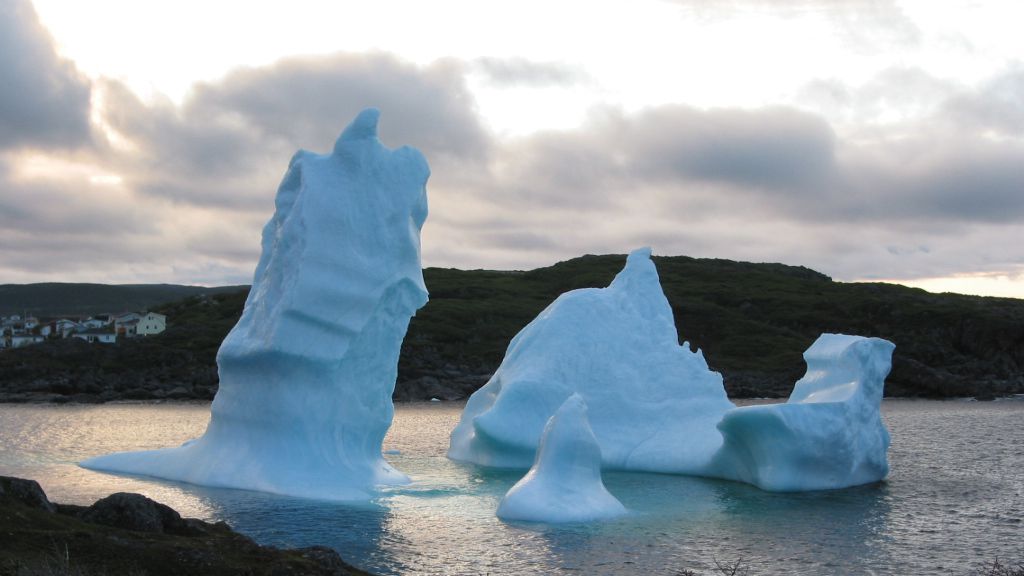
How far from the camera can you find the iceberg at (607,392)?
29.6m

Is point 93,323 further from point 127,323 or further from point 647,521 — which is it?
point 647,521

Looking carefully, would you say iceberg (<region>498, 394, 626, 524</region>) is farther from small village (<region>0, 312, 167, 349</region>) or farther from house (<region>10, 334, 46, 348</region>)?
house (<region>10, 334, 46, 348</region>)

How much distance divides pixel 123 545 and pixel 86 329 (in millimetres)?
103475

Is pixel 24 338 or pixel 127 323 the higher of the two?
pixel 127 323

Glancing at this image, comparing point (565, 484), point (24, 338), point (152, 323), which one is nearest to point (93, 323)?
point (24, 338)

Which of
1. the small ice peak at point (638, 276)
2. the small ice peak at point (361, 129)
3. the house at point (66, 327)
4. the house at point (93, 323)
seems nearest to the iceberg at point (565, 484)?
the small ice peak at point (361, 129)

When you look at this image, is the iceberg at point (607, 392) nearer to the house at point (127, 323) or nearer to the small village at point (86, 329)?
the small village at point (86, 329)

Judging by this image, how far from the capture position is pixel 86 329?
106 metres

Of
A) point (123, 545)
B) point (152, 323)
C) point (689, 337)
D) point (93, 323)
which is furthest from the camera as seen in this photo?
point (93, 323)

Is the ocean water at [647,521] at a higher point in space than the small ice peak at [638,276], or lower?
lower

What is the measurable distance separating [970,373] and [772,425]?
6224 centimetres

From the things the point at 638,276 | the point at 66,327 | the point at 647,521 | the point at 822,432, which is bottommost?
the point at 647,521

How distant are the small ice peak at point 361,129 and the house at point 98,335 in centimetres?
7503

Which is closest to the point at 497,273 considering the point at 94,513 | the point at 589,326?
the point at 589,326
